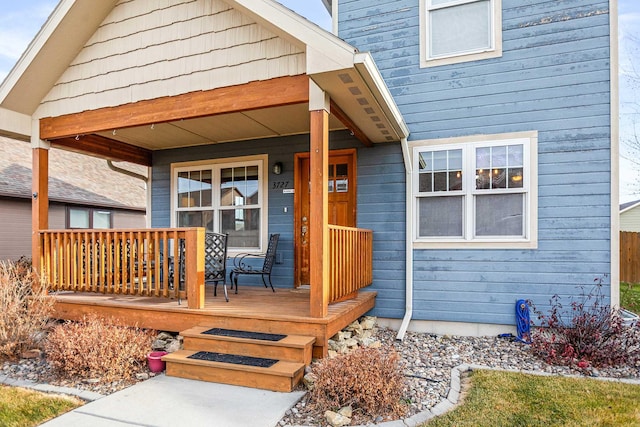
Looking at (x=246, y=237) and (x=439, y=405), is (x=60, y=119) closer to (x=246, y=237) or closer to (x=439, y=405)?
(x=246, y=237)

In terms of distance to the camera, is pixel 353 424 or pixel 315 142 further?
pixel 315 142

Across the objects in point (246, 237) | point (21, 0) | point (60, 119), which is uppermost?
point (21, 0)

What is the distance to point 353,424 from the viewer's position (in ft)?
9.08

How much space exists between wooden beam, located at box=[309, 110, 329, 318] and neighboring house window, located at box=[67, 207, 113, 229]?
1067 centimetres

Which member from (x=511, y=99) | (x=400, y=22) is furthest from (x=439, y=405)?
(x=400, y=22)

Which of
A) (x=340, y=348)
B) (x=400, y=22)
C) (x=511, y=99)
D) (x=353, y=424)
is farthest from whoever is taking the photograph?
(x=400, y=22)

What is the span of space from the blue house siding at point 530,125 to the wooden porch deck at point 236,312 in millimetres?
1236

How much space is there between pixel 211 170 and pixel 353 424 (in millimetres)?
5123

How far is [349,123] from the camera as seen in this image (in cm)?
459

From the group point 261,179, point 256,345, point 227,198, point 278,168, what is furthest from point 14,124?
point 256,345

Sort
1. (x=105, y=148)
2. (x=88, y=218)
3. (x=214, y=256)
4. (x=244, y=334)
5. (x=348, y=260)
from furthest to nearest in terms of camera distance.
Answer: (x=88, y=218) → (x=105, y=148) → (x=214, y=256) → (x=348, y=260) → (x=244, y=334)

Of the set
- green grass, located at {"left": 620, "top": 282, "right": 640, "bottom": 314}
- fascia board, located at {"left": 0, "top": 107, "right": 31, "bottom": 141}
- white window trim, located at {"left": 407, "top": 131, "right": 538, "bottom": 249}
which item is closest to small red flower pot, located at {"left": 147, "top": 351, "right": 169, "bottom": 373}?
white window trim, located at {"left": 407, "top": 131, "right": 538, "bottom": 249}

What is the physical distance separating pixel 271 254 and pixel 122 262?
194cm

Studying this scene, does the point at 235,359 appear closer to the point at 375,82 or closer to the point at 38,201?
the point at 375,82
